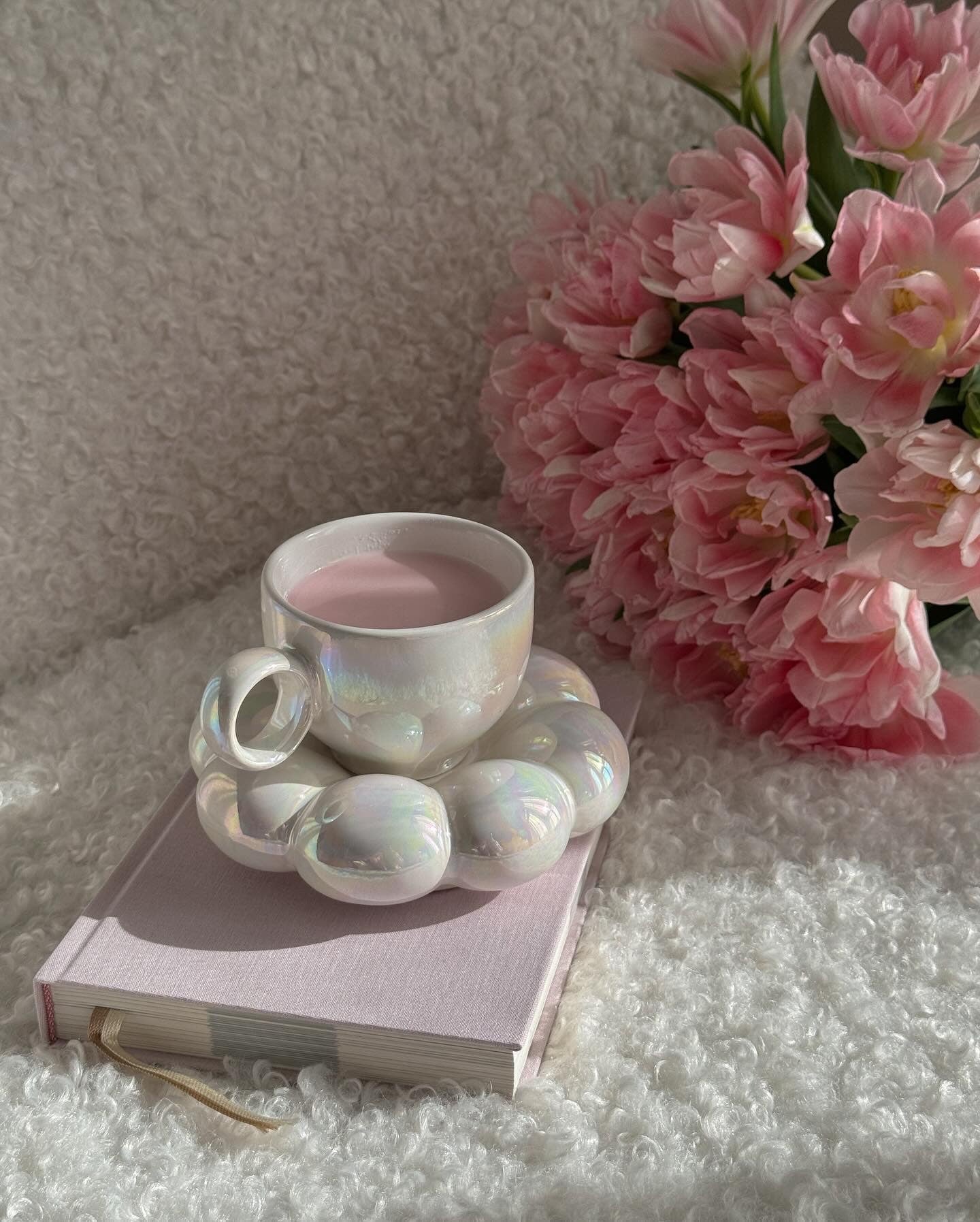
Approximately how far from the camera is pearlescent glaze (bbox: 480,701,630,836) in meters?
0.50

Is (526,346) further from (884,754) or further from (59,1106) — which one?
(59,1106)

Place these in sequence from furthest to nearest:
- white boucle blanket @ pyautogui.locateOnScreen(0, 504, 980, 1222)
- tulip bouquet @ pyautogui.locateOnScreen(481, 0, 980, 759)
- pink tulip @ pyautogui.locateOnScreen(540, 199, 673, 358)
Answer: pink tulip @ pyautogui.locateOnScreen(540, 199, 673, 358)
tulip bouquet @ pyautogui.locateOnScreen(481, 0, 980, 759)
white boucle blanket @ pyautogui.locateOnScreen(0, 504, 980, 1222)

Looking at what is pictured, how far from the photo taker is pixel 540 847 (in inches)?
18.2

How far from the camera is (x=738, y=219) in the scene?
0.54 m

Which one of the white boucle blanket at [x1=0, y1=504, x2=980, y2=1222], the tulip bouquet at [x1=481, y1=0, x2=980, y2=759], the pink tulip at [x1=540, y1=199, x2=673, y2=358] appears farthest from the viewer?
the pink tulip at [x1=540, y1=199, x2=673, y2=358]

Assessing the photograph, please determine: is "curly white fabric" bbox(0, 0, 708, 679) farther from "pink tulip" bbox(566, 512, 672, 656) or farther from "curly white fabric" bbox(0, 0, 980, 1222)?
"pink tulip" bbox(566, 512, 672, 656)

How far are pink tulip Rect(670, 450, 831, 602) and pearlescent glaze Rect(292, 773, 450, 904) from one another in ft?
A: 0.62

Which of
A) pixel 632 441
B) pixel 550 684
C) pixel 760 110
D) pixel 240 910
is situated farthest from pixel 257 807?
pixel 760 110

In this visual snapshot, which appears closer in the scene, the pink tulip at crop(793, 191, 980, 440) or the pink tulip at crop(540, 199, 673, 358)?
the pink tulip at crop(793, 191, 980, 440)

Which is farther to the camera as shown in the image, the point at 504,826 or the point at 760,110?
the point at 760,110

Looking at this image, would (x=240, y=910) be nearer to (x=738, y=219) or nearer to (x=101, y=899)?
(x=101, y=899)

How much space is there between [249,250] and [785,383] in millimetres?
293

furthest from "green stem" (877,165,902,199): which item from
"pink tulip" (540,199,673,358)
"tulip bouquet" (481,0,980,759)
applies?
"pink tulip" (540,199,673,358)

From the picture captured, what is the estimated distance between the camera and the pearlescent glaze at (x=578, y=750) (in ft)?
1.63
